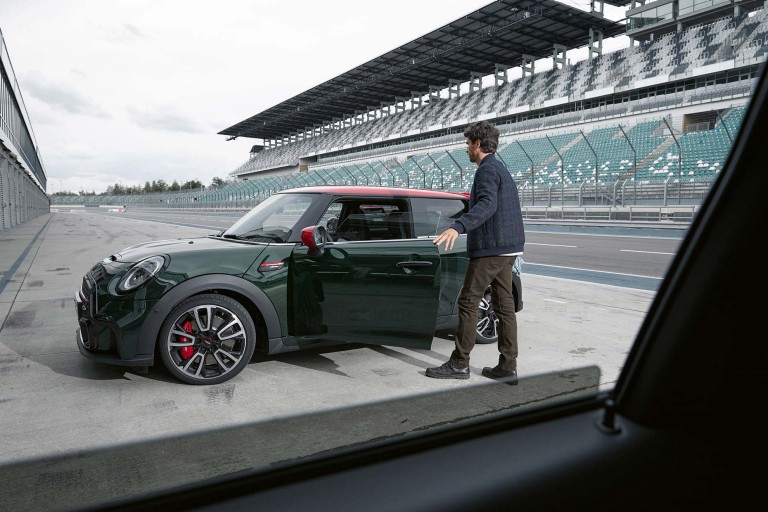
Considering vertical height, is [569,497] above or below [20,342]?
above

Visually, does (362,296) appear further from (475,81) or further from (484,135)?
(475,81)

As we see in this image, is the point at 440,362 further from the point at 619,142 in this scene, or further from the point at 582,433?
the point at 619,142

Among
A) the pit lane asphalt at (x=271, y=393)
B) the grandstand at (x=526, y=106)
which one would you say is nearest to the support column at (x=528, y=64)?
the grandstand at (x=526, y=106)

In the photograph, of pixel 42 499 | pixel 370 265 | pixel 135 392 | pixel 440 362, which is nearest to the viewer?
pixel 42 499

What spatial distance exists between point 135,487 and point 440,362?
2695 mm

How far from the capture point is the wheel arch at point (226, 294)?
12.3 feet

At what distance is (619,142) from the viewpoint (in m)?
26.9

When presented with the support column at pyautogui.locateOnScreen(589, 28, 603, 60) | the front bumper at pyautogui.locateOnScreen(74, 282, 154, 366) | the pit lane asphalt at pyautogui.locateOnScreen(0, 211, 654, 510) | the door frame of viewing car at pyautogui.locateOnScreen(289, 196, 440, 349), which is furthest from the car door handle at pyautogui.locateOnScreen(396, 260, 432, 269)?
the support column at pyautogui.locateOnScreen(589, 28, 603, 60)

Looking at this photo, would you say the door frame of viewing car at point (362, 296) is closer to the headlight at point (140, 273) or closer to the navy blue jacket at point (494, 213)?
the navy blue jacket at point (494, 213)

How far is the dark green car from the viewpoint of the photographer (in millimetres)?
3803

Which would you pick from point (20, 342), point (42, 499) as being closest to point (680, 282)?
point (42, 499)

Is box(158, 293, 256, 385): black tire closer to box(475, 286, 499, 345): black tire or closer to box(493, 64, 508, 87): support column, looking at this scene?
box(475, 286, 499, 345): black tire

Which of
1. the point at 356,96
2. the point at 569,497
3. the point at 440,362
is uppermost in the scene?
the point at 356,96

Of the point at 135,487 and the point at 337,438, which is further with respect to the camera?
the point at 337,438
